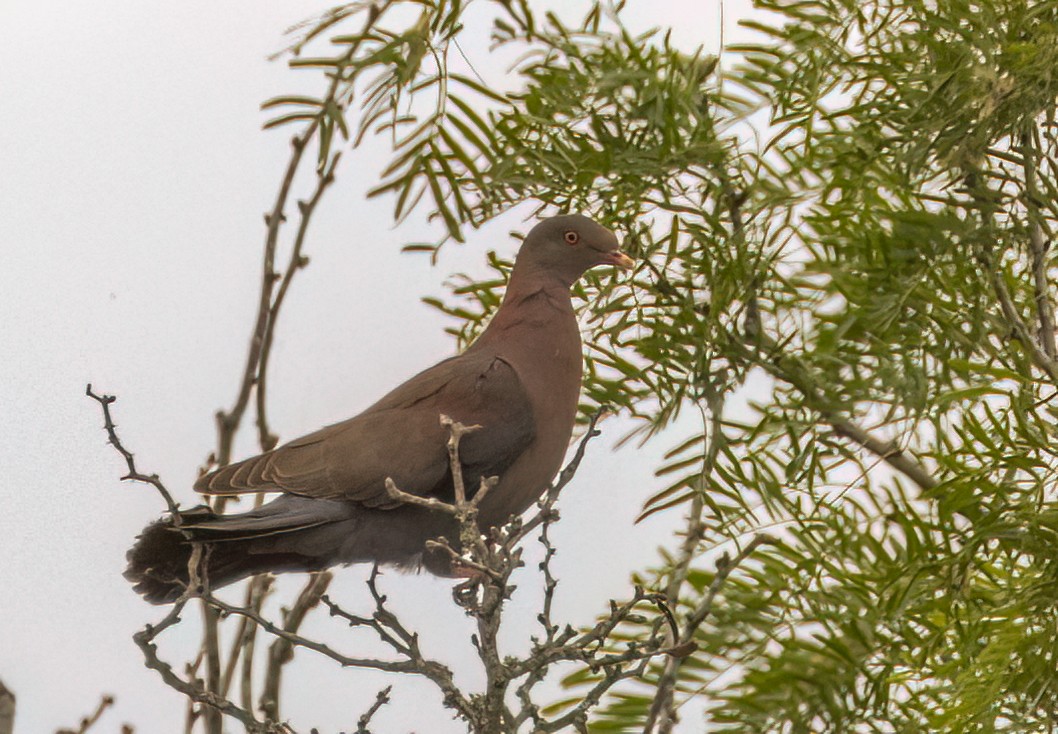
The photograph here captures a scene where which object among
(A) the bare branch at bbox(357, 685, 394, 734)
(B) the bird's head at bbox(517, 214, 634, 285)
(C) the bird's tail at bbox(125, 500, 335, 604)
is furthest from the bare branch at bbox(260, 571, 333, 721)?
(B) the bird's head at bbox(517, 214, 634, 285)

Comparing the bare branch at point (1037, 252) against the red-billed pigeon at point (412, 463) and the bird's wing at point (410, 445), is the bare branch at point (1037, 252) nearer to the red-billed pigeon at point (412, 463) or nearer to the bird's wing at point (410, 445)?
the red-billed pigeon at point (412, 463)

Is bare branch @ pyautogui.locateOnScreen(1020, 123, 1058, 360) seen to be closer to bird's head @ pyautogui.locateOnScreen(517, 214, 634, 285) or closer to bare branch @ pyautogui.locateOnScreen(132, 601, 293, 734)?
bird's head @ pyautogui.locateOnScreen(517, 214, 634, 285)

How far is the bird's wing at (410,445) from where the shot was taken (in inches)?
54.9

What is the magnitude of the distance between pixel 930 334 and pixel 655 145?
1.16 ft

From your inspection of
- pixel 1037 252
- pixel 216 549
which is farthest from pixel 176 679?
pixel 1037 252

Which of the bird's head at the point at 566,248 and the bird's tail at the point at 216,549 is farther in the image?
the bird's head at the point at 566,248

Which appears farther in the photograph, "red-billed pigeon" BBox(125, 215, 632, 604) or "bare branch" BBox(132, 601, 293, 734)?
"red-billed pigeon" BBox(125, 215, 632, 604)

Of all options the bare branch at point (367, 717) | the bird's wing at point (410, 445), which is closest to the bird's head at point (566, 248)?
the bird's wing at point (410, 445)

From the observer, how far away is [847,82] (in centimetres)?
149

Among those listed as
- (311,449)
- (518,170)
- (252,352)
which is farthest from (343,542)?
(518,170)

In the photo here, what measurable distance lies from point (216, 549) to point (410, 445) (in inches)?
8.5

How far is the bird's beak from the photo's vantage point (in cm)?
151

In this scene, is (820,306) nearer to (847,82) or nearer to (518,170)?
(847,82)

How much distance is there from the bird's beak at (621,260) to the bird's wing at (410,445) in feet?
0.54
